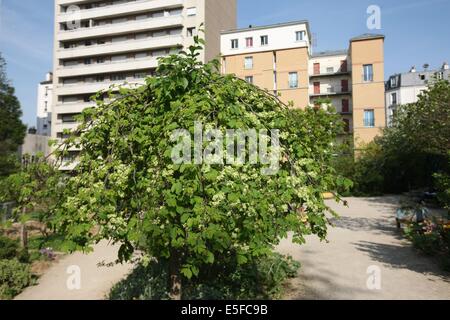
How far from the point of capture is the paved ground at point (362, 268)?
6812 millimetres

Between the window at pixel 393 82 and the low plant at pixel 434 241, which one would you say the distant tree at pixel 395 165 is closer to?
the low plant at pixel 434 241

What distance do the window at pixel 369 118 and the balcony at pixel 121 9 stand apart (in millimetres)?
26377

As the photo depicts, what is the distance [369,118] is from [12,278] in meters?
37.1

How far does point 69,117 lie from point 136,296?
45.2 meters

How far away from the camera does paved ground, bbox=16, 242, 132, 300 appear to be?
744 cm

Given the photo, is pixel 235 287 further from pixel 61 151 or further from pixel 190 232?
pixel 61 151

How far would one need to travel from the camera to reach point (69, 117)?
151 ft

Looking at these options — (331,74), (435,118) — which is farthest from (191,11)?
(435,118)

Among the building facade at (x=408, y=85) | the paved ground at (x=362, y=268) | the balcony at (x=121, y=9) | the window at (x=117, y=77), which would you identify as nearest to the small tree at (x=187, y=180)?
the paved ground at (x=362, y=268)

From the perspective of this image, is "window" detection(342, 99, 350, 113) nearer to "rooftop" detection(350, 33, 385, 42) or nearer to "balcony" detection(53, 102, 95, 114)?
"rooftop" detection(350, 33, 385, 42)

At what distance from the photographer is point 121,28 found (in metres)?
43.0

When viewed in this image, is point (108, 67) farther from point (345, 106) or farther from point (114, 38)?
point (345, 106)

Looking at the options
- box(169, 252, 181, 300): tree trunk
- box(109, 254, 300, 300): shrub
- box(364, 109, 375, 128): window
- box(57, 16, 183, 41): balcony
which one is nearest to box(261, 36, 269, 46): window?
box(57, 16, 183, 41): balcony

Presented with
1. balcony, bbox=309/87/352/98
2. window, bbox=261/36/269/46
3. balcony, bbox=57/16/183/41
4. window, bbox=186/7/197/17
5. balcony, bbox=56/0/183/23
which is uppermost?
balcony, bbox=56/0/183/23
